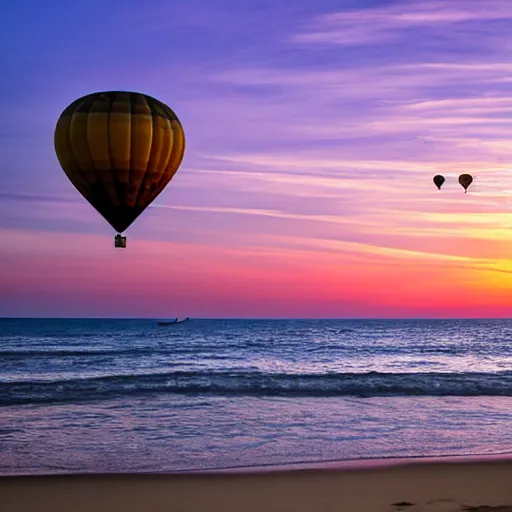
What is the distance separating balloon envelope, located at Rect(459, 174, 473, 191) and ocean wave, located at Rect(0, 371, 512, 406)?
9.92m

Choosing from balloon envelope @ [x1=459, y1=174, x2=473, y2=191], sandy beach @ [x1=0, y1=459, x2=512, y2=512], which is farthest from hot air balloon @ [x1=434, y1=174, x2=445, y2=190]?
sandy beach @ [x1=0, y1=459, x2=512, y2=512]

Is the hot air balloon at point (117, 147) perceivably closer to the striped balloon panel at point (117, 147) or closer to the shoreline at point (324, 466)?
the striped balloon panel at point (117, 147)

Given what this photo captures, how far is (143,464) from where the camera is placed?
39.8 ft

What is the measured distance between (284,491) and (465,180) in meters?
27.0

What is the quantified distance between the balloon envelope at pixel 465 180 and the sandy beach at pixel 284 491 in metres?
24.5

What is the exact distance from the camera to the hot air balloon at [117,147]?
16.3 meters

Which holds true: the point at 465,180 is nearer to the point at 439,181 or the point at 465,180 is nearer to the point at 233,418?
the point at 439,181

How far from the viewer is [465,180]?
34.7 metres

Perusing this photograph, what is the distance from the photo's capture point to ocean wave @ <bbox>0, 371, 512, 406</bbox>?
22.4 m

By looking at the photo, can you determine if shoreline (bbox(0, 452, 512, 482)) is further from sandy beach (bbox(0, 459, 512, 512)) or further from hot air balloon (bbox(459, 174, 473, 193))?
hot air balloon (bbox(459, 174, 473, 193))

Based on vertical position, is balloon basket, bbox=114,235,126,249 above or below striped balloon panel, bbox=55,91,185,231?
below

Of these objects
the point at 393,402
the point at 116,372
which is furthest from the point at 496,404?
the point at 116,372

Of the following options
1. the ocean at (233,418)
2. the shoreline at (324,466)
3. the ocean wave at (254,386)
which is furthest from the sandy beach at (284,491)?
the ocean wave at (254,386)

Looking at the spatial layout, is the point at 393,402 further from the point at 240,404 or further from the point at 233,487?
the point at 233,487
